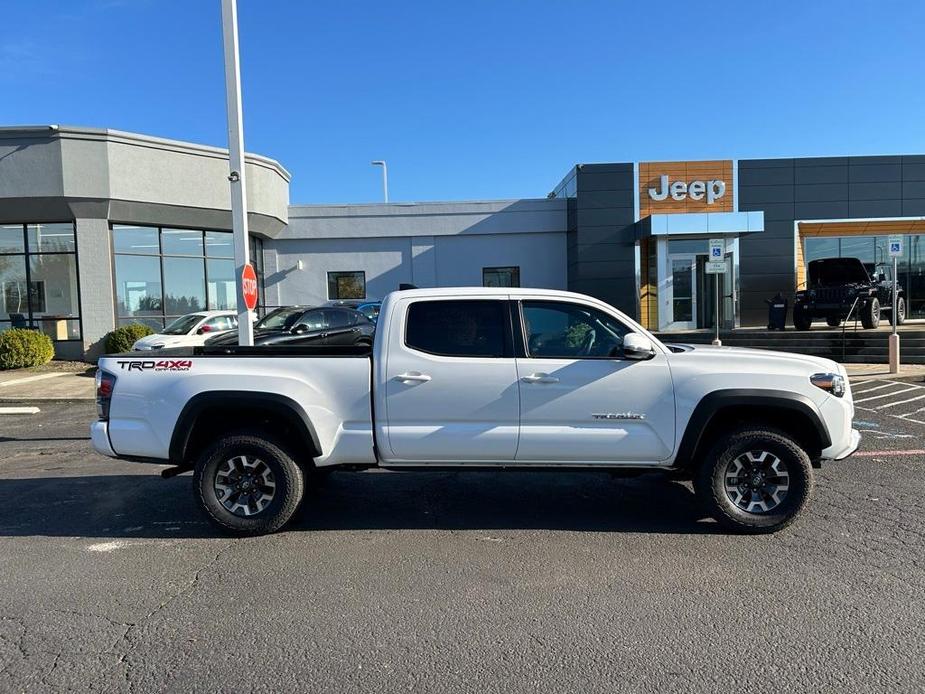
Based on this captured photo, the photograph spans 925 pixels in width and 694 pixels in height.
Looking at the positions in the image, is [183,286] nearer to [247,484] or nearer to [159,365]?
[159,365]

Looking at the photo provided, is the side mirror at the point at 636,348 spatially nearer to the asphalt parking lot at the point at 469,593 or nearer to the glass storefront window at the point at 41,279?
the asphalt parking lot at the point at 469,593

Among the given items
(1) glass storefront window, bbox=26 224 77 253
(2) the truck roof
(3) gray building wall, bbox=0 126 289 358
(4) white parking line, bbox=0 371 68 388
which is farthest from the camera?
(1) glass storefront window, bbox=26 224 77 253

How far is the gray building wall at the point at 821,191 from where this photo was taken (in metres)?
21.9

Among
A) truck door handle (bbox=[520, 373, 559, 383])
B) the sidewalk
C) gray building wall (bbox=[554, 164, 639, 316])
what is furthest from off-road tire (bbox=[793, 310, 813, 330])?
the sidewalk

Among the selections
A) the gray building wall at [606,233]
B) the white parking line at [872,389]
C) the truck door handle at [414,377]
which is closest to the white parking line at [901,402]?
the white parking line at [872,389]

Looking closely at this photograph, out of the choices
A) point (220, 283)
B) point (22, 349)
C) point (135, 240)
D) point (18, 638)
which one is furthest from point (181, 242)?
point (18, 638)

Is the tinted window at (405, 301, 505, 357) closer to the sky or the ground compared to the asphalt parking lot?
closer to the sky

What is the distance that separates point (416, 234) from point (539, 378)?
67.1 feet

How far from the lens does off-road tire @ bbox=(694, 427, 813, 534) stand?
470cm

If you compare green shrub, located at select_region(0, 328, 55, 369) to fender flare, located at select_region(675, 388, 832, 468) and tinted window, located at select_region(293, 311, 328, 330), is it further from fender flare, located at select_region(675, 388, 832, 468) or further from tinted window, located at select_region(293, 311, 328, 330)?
fender flare, located at select_region(675, 388, 832, 468)

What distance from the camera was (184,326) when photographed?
56.0ft

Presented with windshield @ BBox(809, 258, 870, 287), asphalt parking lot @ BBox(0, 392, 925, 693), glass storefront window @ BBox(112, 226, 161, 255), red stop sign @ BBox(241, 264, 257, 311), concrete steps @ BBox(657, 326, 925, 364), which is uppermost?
glass storefront window @ BBox(112, 226, 161, 255)

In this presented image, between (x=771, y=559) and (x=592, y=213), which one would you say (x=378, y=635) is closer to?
Result: (x=771, y=559)

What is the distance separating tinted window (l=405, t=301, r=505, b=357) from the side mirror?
35.7 inches
